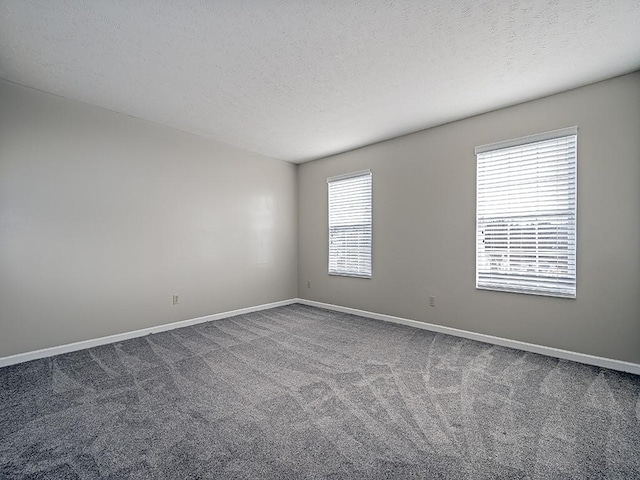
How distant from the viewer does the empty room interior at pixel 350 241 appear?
1802 millimetres

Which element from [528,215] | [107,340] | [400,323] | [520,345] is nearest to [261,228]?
[107,340]

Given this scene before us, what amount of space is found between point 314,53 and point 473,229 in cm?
260

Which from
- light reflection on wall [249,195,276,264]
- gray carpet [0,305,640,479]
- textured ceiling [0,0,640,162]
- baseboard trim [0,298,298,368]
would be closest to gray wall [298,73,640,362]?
textured ceiling [0,0,640,162]

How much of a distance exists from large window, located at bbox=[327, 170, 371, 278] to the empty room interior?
0.22 feet

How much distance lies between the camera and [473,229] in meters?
3.52

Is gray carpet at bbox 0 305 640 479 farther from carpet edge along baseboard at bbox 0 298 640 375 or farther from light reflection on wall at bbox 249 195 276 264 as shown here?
light reflection on wall at bbox 249 195 276 264

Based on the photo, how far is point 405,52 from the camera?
235cm

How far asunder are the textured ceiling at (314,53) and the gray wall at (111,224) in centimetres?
46

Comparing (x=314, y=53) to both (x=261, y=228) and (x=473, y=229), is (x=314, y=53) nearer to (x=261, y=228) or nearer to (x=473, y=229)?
(x=473, y=229)

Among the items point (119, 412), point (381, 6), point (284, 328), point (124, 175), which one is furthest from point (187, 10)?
point (284, 328)

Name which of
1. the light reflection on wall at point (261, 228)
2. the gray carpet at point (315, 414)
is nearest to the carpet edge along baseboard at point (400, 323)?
the gray carpet at point (315, 414)

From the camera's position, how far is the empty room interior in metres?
1.80

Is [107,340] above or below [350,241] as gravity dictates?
below

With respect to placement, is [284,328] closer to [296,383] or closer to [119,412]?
[296,383]
